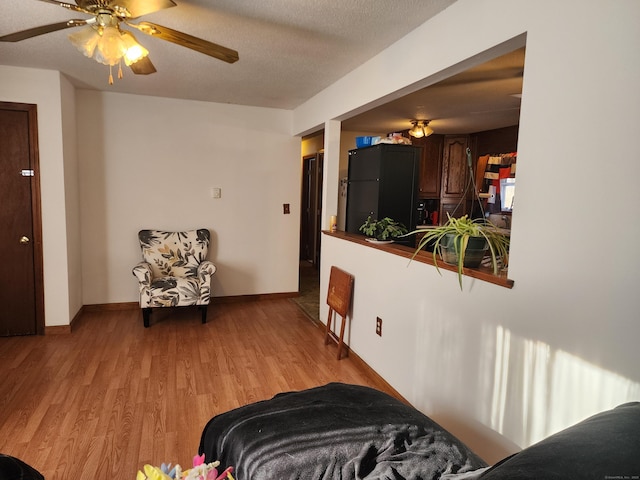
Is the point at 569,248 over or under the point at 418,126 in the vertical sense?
under

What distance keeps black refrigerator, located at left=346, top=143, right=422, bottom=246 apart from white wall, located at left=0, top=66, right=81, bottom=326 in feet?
8.97

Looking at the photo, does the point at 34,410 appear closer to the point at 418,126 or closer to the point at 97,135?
the point at 97,135

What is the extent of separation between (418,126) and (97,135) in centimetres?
370

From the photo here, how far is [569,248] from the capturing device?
1.45m

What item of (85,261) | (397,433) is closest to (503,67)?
(397,433)

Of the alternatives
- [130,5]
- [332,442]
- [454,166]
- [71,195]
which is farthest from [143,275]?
[454,166]

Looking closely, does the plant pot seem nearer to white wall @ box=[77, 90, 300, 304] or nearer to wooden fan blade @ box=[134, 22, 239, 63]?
wooden fan blade @ box=[134, 22, 239, 63]

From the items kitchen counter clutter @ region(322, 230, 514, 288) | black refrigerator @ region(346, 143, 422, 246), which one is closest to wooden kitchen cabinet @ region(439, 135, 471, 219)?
black refrigerator @ region(346, 143, 422, 246)

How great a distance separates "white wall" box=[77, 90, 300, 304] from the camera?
4.31 metres

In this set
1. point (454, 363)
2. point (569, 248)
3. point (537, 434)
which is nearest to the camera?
point (569, 248)

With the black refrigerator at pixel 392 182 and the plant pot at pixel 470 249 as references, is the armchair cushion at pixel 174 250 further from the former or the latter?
the plant pot at pixel 470 249

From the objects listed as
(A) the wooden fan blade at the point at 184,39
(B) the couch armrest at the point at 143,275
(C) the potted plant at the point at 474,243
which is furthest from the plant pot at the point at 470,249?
(B) the couch armrest at the point at 143,275

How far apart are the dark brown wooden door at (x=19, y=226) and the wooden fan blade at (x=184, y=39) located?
7.50 feet

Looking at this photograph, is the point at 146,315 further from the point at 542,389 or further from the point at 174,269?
the point at 542,389
